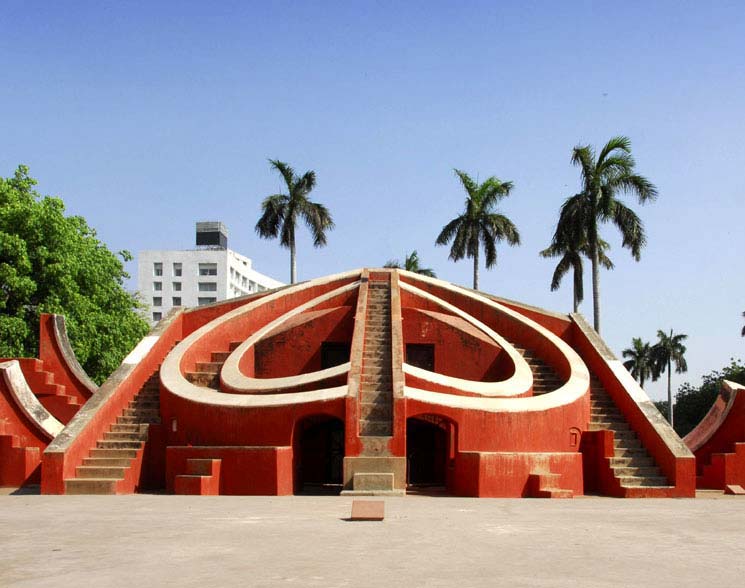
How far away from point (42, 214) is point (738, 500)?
1830 centimetres

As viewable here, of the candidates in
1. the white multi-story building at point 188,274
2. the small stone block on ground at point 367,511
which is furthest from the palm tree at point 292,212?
the white multi-story building at point 188,274

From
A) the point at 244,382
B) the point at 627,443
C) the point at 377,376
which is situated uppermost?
the point at 377,376

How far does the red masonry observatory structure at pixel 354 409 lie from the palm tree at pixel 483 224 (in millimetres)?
13654

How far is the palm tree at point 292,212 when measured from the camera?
31.9 metres

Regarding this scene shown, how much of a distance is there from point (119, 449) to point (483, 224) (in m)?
21.0

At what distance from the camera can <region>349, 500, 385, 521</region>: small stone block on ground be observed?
844 centimetres

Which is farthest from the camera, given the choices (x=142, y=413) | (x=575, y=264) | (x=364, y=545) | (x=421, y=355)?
(x=575, y=264)

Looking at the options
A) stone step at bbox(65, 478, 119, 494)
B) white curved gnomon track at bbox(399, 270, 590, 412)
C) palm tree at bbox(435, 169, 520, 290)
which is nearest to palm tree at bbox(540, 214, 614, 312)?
palm tree at bbox(435, 169, 520, 290)

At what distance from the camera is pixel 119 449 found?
13.7 meters

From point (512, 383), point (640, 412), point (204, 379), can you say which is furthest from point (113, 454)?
point (640, 412)

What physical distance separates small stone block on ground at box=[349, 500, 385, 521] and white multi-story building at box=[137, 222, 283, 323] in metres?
75.4

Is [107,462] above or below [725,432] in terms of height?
below

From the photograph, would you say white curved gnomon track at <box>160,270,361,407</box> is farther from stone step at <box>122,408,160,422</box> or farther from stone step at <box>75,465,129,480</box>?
stone step at <box>75,465,129,480</box>

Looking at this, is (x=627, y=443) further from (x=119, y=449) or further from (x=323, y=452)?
(x=119, y=449)
